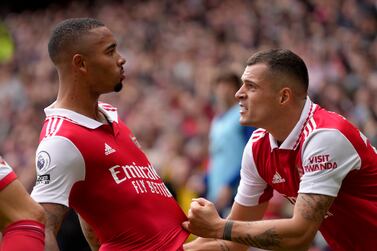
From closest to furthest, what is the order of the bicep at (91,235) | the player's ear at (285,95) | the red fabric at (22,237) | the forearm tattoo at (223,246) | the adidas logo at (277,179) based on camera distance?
the red fabric at (22,237), the player's ear at (285,95), the adidas logo at (277,179), the bicep at (91,235), the forearm tattoo at (223,246)

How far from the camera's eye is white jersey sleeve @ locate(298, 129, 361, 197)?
4.72 m

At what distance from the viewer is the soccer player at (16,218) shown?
4.09 metres

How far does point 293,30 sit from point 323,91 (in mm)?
2604

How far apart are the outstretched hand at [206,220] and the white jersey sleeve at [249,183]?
0.54m

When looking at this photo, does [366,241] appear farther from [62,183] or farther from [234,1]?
[234,1]

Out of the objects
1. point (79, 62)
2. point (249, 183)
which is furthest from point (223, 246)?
point (79, 62)

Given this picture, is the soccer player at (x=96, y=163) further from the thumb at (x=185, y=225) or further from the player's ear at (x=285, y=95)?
the player's ear at (x=285, y=95)

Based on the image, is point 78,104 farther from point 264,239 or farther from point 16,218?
point 264,239

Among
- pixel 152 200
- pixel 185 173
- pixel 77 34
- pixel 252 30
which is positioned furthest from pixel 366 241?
pixel 252 30

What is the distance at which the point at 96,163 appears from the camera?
189 inches

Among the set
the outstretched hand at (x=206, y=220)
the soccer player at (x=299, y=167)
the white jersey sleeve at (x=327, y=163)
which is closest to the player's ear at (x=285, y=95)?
the soccer player at (x=299, y=167)

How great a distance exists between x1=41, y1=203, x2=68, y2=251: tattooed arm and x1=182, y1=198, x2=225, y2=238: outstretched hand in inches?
26.6

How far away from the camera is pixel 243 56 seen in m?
13.1

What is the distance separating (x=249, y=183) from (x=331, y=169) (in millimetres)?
764
